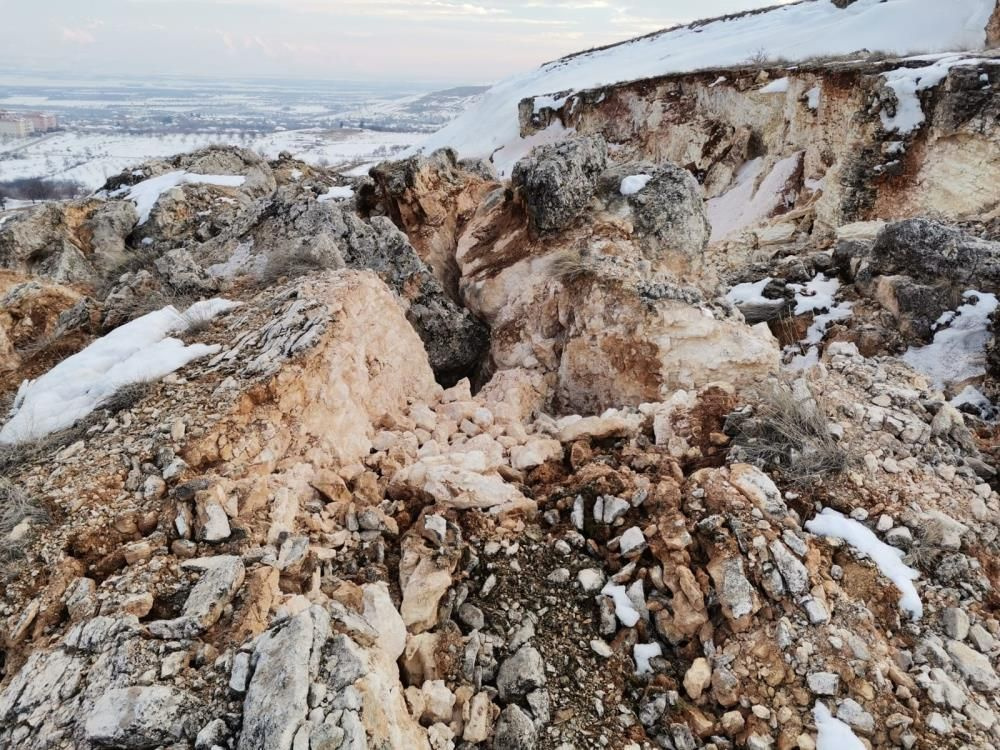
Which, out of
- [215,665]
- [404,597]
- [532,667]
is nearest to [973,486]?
[532,667]

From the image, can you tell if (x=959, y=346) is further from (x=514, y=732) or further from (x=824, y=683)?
(x=514, y=732)

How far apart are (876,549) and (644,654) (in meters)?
1.53

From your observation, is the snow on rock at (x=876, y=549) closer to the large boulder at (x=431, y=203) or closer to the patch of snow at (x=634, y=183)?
the patch of snow at (x=634, y=183)

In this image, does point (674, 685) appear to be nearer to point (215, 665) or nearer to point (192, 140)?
point (215, 665)

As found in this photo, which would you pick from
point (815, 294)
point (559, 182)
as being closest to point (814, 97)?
point (815, 294)

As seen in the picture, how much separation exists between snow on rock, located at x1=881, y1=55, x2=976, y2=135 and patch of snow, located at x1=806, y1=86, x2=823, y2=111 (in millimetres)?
2498

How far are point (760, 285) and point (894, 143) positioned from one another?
5.75 meters

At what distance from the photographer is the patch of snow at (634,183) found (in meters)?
7.21

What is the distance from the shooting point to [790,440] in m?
4.07

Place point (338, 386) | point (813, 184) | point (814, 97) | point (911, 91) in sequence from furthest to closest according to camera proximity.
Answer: point (814, 97) < point (813, 184) < point (911, 91) < point (338, 386)

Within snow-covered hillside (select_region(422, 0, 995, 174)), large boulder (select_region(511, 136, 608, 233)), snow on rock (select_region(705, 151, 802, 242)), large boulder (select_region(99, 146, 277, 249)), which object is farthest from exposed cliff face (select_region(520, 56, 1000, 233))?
large boulder (select_region(99, 146, 277, 249))

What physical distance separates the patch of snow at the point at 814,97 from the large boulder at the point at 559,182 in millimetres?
10735

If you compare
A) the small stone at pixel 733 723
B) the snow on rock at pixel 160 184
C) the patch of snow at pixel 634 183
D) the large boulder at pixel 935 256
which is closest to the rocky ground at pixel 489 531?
the small stone at pixel 733 723

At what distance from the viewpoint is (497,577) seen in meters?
3.48
